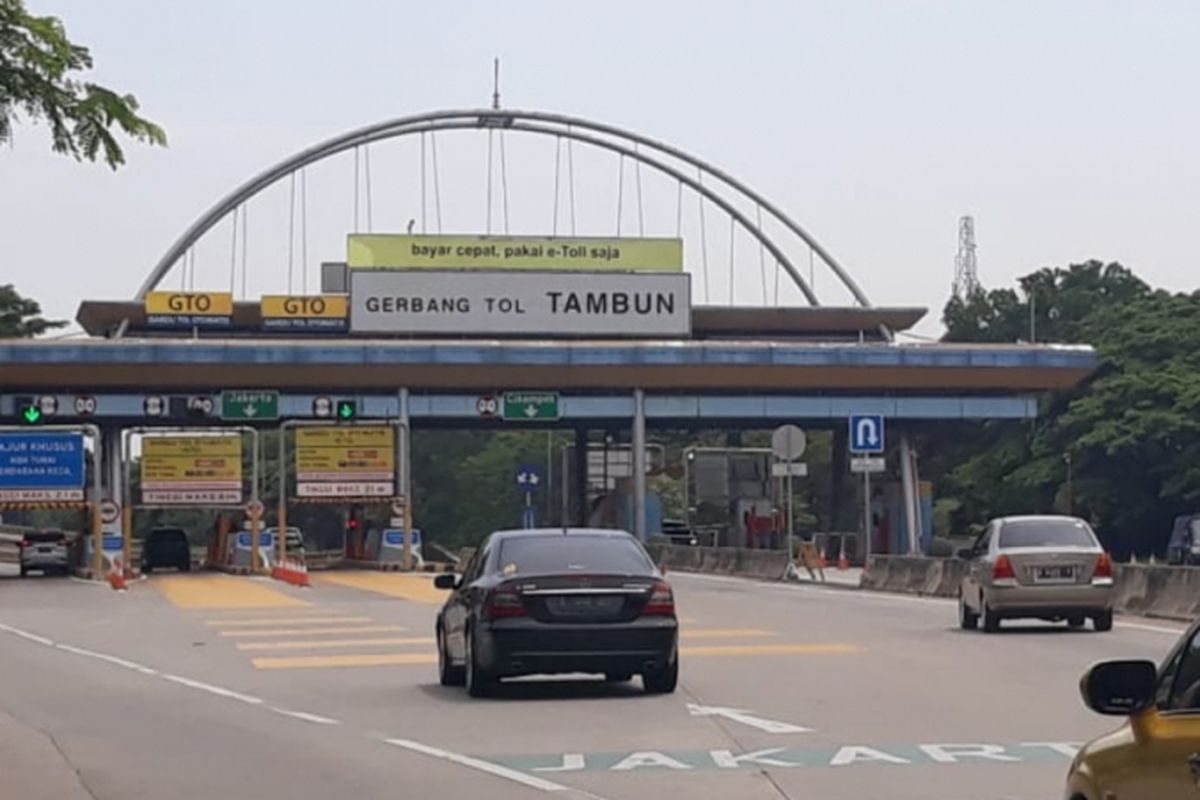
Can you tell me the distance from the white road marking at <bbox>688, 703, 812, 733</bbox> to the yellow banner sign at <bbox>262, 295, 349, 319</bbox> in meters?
61.4

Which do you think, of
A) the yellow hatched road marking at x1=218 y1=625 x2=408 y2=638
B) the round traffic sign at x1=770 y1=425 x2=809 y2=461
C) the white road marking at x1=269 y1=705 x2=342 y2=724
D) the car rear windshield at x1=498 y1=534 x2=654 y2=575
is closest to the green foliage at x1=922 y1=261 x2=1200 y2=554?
the round traffic sign at x1=770 y1=425 x2=809 y2=461

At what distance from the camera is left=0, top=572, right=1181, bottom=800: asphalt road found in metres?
14.3

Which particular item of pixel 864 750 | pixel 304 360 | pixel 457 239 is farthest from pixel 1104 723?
pixel 457 239

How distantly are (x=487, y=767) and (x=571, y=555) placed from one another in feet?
17.5

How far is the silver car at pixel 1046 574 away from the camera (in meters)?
27.5

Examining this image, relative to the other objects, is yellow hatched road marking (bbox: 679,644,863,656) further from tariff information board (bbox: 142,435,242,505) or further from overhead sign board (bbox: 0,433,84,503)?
tariff information board (bbox: 142,435,242,505)

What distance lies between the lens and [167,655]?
27.9 m

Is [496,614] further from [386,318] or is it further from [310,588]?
[386,318]

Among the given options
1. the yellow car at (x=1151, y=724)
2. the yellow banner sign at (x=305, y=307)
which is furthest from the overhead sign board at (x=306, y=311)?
the yellow car at (x=1151, y=724)

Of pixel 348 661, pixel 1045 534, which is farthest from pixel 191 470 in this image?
pixel 1045 534

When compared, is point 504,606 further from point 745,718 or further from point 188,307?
point 188,307

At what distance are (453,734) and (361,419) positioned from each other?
55761 mm

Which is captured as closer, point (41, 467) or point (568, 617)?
point (568, 617)

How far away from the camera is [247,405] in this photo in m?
70.6
